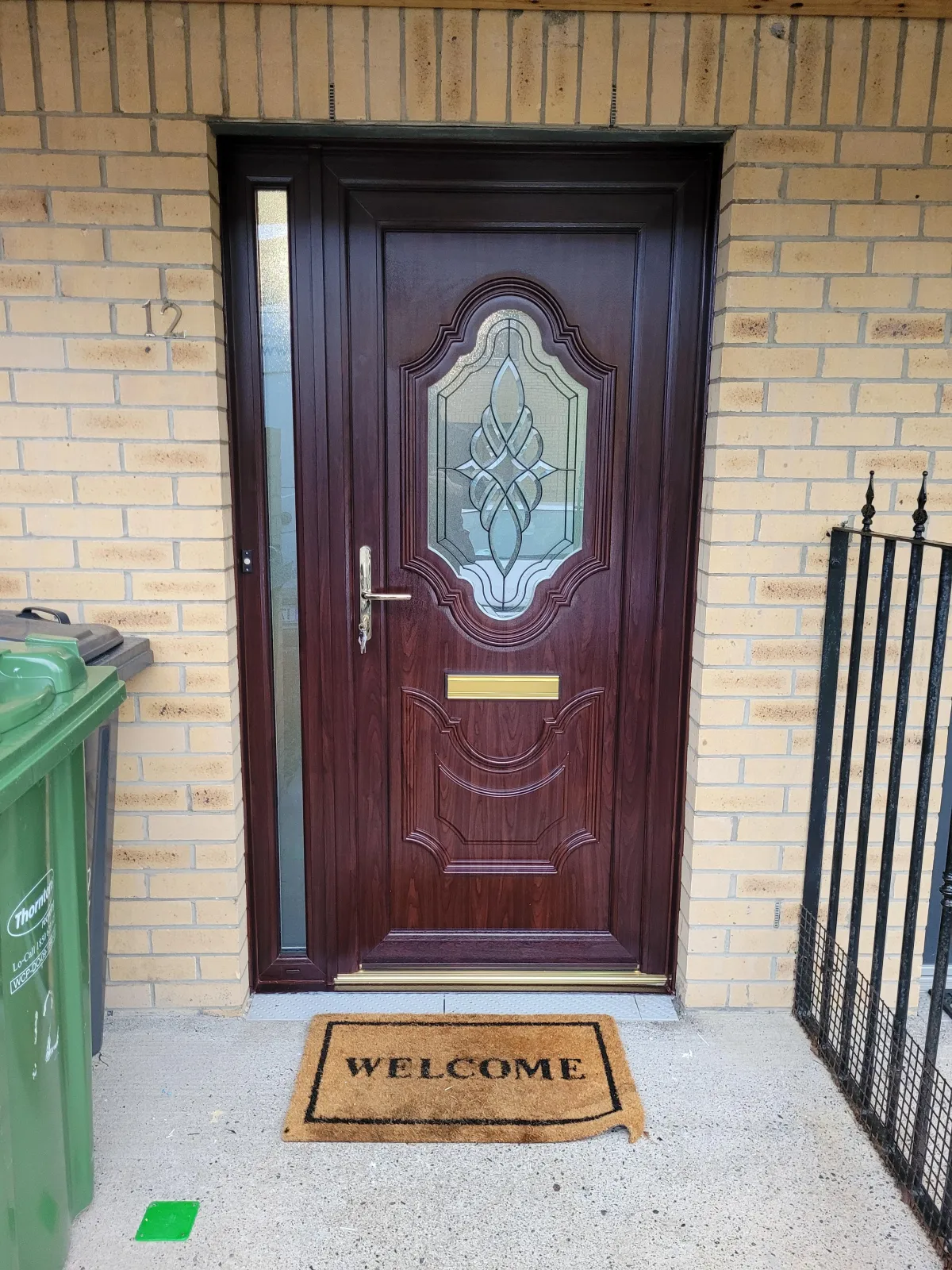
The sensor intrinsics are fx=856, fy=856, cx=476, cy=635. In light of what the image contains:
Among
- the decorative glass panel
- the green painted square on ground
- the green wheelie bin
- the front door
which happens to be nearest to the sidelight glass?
the front door

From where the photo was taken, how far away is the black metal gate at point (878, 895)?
1715mm

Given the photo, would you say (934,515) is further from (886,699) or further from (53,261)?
(53,261)

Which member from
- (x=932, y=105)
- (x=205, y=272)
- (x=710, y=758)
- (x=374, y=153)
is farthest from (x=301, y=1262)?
(x=932, y=105)

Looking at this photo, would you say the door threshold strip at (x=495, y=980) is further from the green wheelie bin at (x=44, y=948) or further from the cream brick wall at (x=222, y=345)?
the green wheelie bin at (x=44, y=948)

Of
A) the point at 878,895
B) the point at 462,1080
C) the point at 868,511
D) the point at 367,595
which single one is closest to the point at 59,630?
the point at 367,595

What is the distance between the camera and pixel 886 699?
7.30 feet

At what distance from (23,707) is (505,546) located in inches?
52.1

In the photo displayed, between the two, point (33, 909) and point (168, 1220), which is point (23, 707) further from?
point (168, 1220)

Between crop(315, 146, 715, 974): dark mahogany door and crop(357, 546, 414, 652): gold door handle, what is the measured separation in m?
0.03

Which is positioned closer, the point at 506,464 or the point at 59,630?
the point at 59,630

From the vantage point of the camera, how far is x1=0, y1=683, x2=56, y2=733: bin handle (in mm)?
1328

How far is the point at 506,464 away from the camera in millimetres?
2314

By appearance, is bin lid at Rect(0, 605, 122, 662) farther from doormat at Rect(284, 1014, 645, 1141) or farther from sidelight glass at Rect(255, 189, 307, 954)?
doormat at Rect(284, 1014, 645, 1141)

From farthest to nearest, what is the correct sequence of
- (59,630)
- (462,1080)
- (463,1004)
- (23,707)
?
(463,1004), (462,1080), (59,630), (23,707)
